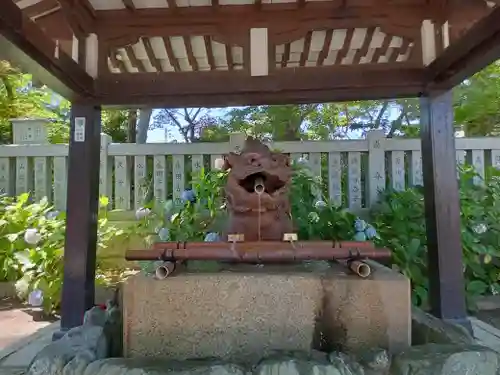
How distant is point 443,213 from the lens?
3338 millimetres

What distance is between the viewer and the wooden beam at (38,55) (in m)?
2.08

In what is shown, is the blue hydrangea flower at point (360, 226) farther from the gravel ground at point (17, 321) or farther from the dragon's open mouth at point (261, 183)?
the gravel ground at point (17, 321)

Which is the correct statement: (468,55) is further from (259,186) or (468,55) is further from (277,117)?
(277,117)

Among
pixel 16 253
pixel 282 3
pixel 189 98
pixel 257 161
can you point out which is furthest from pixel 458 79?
pixel 16 253

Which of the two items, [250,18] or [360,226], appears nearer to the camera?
[250,18]

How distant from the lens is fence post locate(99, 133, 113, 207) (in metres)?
5.17

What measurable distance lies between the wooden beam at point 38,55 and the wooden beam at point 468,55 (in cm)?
236

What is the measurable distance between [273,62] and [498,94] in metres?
4.50

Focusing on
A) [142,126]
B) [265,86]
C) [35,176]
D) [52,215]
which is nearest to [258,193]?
[265,86]

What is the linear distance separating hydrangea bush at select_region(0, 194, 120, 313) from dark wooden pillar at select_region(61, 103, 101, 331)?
4.02 ft

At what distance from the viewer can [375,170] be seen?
16.2 ft

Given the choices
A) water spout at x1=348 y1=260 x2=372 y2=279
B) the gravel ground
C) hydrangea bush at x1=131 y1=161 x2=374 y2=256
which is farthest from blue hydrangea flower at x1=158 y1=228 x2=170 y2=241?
water spout at x1=348 y1=260 x2=372 y2=279

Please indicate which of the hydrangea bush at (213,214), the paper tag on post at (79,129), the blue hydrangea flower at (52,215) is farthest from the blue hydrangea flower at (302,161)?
the blue hydrangea flower at (52,215)

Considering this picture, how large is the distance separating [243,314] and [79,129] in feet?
7.58
